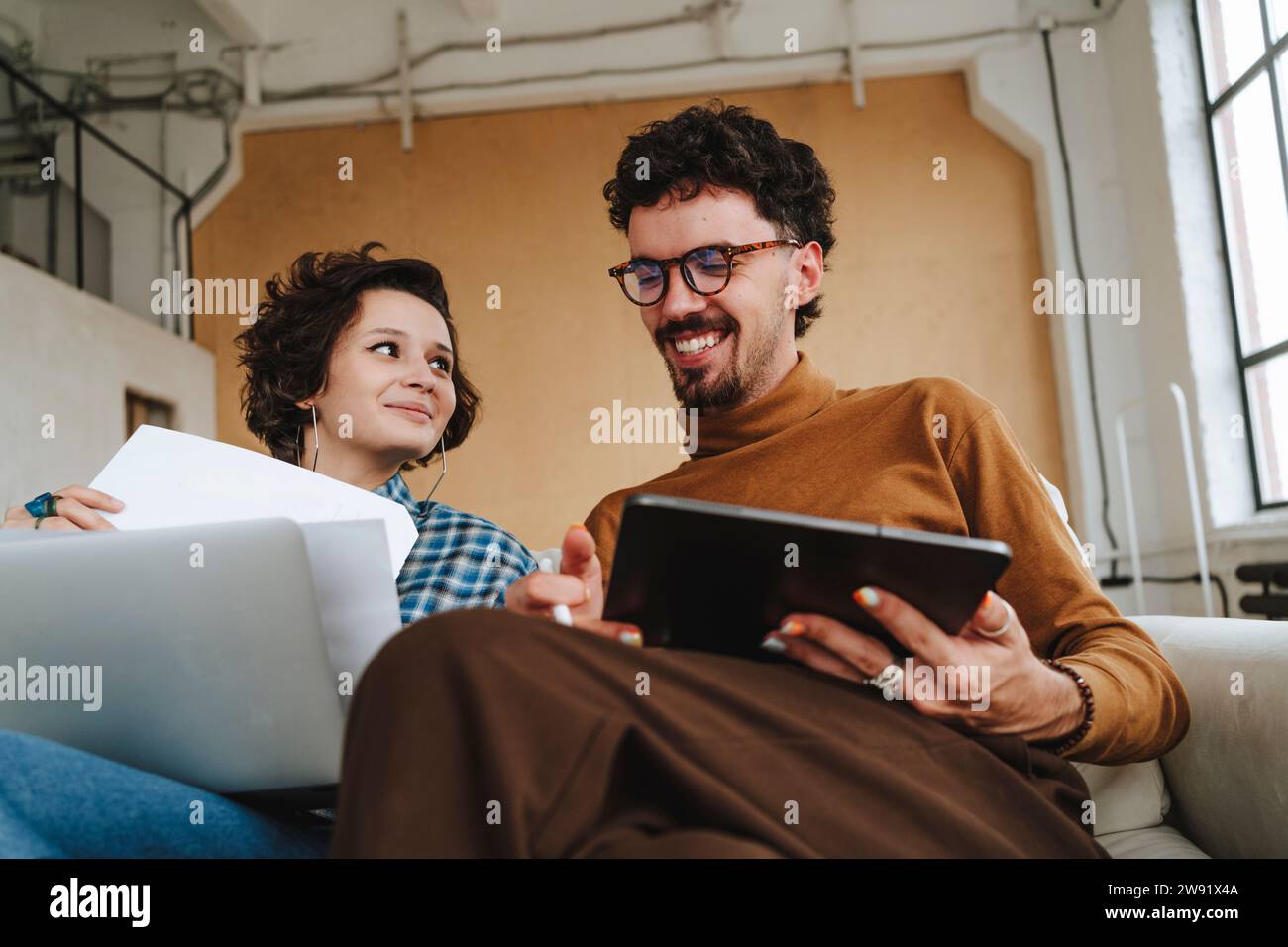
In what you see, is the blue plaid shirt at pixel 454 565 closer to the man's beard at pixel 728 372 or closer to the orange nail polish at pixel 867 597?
the man's beard at pixel 728 372

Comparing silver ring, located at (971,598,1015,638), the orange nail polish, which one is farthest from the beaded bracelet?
the orange nail polish

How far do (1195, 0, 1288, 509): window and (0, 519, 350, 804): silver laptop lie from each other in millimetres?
3934

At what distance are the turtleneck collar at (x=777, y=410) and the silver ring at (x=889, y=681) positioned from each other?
660 millimetres

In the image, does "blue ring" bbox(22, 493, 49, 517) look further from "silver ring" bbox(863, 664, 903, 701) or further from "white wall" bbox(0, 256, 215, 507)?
"white wall" bbox(0, 256, 215, 507)

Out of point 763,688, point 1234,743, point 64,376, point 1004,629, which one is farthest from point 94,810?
point 64,376

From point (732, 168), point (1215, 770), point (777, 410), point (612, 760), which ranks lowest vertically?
point (1215, 770)

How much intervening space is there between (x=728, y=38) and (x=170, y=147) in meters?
2.97

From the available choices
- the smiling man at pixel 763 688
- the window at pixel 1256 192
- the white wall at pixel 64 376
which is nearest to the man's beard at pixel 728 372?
the smiling man at pixel 763 688

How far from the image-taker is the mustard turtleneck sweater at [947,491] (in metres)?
0.99

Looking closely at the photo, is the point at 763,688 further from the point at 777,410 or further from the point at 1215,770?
the point at 777,410

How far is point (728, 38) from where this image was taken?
5.00m

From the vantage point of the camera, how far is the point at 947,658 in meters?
0.80

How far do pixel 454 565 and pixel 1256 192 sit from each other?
152 inches

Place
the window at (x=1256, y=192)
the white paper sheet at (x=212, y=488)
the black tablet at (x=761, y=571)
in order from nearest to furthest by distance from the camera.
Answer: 1. the black tablet at (x=761, y=571)
2. the white paper sheet at (x=212, y=488)
3. the window at (x=1256, y=192)
